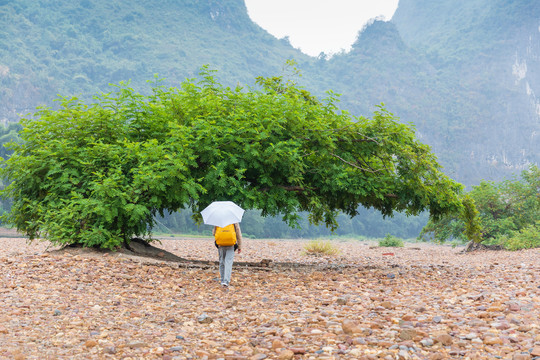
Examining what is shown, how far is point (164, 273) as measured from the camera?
10500 millimetres

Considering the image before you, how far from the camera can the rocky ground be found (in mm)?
5488

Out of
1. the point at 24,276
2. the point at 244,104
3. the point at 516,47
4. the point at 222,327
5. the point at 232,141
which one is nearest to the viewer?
the point at 222,327

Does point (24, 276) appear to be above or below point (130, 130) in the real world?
below

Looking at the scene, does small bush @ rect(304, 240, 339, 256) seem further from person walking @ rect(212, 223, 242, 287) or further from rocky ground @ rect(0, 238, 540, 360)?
person walking @ rect(212, 223, 242, 287)

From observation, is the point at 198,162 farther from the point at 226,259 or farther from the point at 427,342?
the point at 427,342

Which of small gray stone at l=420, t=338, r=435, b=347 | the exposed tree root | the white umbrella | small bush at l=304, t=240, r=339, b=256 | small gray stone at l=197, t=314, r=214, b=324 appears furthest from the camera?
the exposed tree root

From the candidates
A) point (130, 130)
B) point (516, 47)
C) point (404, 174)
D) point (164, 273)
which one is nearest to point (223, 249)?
point (164, 273)

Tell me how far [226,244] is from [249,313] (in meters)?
2.15

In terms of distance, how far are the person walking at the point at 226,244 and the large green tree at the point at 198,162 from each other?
63.9 inches

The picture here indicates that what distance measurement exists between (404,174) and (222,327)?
25.6 ft

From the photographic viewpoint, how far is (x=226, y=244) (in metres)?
9.48

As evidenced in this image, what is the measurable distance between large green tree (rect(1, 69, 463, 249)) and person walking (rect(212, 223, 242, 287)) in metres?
1.62

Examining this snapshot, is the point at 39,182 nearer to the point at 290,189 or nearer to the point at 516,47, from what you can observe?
the point at 290,189

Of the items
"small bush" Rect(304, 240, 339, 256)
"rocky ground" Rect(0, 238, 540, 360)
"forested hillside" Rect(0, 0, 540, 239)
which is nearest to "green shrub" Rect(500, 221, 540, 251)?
"small bush" Rect(304, 240, 339, 256)
